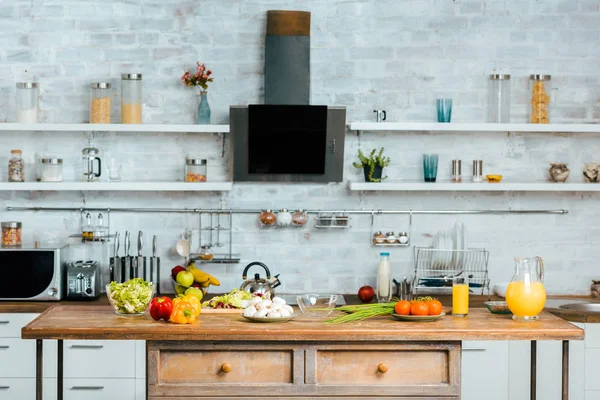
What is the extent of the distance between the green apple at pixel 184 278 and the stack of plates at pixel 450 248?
1665mm

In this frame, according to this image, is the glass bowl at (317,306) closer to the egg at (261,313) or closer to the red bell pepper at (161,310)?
the egg at (261,313)

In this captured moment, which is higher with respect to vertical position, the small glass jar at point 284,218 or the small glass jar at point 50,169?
the small glass jar at point 50,169

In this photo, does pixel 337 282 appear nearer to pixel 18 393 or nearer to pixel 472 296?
pixel 472 296

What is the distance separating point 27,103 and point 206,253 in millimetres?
1580

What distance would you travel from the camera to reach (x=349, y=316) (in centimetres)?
381

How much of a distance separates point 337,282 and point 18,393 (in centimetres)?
222

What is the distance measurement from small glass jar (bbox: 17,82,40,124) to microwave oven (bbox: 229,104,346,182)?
1336 millimetres

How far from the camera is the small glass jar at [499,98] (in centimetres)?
570

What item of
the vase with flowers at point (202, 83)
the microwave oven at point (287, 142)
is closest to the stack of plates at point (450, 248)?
the microwave oven at point (287, 142)

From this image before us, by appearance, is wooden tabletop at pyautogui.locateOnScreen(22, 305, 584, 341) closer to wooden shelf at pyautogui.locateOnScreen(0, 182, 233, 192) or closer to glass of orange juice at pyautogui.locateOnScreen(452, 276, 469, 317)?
glass of orange juice at pyautogui.locateOnScreen(452, 276, 469, 317)

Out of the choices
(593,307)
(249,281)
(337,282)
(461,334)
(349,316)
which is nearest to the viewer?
(461,334)

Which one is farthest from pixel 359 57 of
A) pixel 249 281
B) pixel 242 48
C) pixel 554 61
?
pixel 249 281

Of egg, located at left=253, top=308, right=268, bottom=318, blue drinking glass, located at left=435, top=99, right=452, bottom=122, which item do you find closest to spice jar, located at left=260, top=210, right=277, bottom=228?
blue drinking glass, located at left=435, top=99, right=452, bottom=122

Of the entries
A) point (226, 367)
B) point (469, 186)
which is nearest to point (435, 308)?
point (226, 367)
